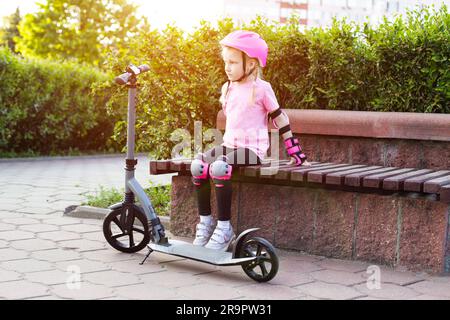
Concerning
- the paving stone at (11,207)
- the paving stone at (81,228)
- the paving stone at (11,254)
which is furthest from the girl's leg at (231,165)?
the paving stone at (11,207)

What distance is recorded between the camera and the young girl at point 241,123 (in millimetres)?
4738

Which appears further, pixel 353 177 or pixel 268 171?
pixel 268 171

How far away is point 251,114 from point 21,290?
1916 millimetres

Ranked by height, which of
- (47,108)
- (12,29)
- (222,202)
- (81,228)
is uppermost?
(12,29)

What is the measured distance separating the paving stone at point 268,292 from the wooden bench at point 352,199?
857mm

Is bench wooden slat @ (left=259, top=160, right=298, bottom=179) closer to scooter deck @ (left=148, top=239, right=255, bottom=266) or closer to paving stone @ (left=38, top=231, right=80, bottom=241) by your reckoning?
scooter deck @ (left=148, top=239, right=255, bottom=266)

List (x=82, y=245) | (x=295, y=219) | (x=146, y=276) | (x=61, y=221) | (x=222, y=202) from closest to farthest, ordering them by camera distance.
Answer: (x=146, y=276) < (x=222, y=202) < (x=295, y=219) < (x=82, y=245) < (x=61, y=221)

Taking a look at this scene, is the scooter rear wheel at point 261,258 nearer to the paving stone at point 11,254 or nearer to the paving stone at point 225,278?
the paving stone at point 225,278

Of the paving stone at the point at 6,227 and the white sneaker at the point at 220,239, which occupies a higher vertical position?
the white sneaker at the point at 220,239

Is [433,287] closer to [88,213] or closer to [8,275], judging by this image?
[8,275]

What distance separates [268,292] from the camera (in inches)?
Result: 159

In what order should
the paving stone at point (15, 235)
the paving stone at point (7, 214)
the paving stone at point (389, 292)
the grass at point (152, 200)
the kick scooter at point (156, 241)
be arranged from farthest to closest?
the grass at point (152, 200)
the paving stone at point (7, 214)
the paving stone at point (15, 235)
the kick scooter at point (156, 241)
the paving stone at point (389, 292)

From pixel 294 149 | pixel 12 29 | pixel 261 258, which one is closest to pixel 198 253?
pixel 261 258
